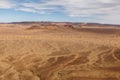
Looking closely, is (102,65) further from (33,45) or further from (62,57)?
(33,45)

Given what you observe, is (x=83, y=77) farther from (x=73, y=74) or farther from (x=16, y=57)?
(x=16, y=57)

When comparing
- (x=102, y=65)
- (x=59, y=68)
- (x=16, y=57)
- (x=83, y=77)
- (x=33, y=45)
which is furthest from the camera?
(x=33, y=45)

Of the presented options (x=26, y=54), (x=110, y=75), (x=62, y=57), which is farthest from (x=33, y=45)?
(x=110, y=75)

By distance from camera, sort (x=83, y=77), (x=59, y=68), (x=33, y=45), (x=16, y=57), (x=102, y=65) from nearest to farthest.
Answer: (x=83, y=77)
(x=59, y=68)
(x=102, y=65)
(x=16, y=57)
(x=33, y=45)

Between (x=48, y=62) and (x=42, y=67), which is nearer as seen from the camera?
(x=42, y=67)

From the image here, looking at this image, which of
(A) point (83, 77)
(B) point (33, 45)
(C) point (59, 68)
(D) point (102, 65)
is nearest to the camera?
(A) point (83, 77)

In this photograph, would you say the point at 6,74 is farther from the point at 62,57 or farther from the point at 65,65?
the point at 62,57

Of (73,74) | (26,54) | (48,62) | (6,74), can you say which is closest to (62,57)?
(48,62)
